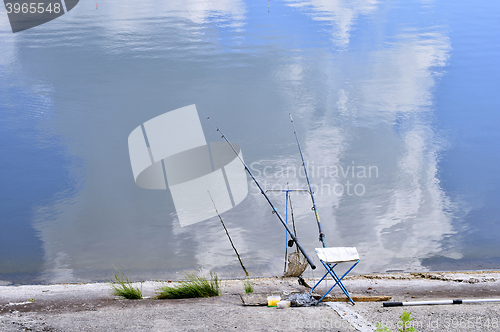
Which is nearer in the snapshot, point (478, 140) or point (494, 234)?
point (494, 234)

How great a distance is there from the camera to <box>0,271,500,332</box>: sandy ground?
3162 millimetres

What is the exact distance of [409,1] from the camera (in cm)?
2217

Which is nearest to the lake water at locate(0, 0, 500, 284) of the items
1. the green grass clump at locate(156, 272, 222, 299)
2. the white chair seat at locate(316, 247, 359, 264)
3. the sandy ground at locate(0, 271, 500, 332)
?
the sandy ground at locate(0, 271, 500, 332)

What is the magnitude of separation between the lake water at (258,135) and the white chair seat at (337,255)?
223cm

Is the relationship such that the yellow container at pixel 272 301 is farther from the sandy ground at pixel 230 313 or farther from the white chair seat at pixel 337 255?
the white chair seat at pixel 337 255

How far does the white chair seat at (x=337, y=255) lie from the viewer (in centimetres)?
337

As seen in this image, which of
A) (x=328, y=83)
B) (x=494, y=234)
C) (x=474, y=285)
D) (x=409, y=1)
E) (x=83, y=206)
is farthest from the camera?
(x=409, y=1)

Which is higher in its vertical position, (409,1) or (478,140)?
(409,1)

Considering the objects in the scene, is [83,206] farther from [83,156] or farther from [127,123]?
[127,123]

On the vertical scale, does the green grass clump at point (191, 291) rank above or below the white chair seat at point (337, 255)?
below

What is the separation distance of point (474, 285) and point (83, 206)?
575 centimetres

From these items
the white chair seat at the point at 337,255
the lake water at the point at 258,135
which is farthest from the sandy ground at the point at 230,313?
the lake water at the point at 258,135

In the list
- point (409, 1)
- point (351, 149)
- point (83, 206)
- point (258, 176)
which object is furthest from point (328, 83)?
point (409, 1)

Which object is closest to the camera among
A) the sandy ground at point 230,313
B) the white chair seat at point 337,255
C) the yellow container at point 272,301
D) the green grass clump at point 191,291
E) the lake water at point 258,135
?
the sandy ground at point 230,313
